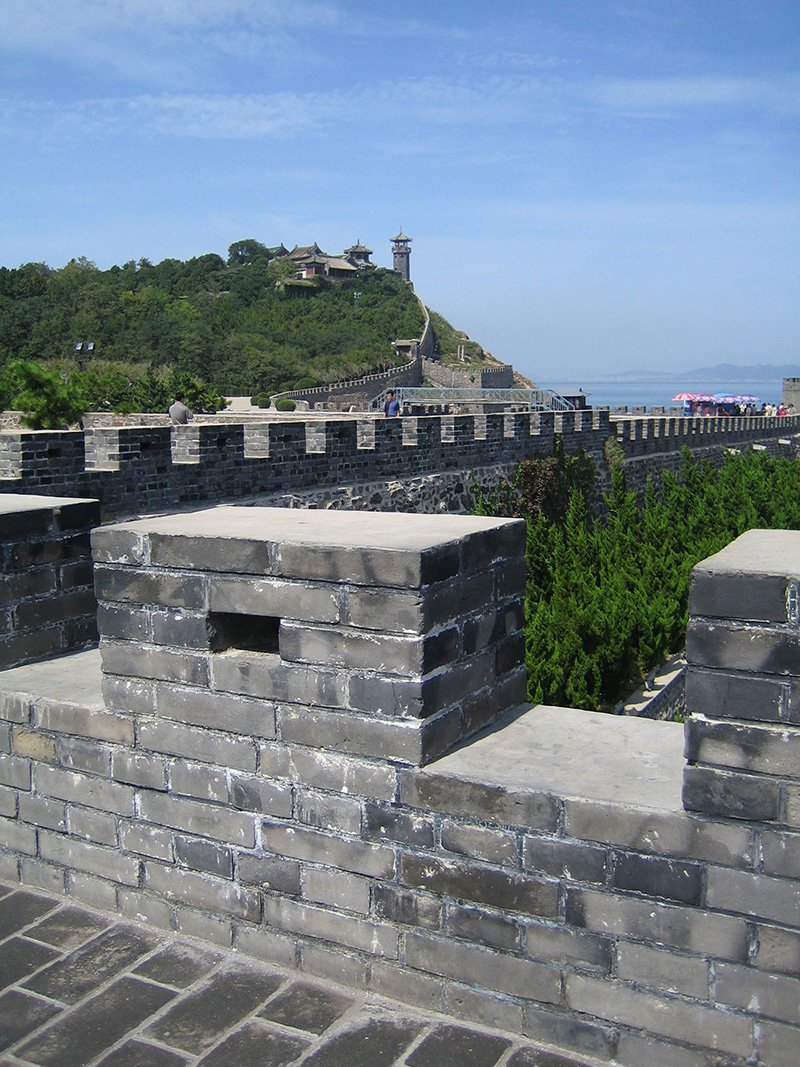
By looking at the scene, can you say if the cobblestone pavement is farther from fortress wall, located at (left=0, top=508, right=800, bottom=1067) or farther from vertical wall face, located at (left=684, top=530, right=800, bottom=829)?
vertical wall face, located at (left=684, top=530, right=800, bottom=829)

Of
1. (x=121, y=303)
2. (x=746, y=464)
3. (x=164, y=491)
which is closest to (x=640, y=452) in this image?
(x=746, y=464)

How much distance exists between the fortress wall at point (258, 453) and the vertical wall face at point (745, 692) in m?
6.74

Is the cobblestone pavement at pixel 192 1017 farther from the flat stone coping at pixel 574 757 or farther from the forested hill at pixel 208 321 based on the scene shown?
the forested hill at pixel 208 321

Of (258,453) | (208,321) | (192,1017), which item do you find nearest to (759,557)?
(192,1017)

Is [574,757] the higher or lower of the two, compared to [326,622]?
lower

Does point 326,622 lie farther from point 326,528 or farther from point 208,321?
point 208,321

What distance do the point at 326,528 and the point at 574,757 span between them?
931 mm

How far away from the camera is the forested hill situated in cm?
5178

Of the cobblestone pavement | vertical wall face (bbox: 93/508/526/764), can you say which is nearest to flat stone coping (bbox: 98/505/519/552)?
vertical wall face (bbox: 93/508/526/764)

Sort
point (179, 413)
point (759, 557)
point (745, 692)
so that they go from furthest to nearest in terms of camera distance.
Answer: point (179, 413) → point (759, 557) → point (745, 692)

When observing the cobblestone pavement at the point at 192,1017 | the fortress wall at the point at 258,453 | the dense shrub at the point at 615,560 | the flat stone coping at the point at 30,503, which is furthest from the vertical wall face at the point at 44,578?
the fortress wall at the point at 258,453

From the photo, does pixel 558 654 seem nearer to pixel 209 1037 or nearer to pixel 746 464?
pixel 209 1037

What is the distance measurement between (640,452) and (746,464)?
3.08m

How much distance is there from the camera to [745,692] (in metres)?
2.15
